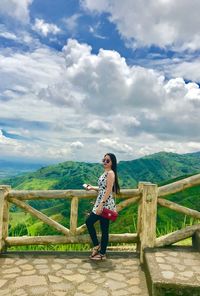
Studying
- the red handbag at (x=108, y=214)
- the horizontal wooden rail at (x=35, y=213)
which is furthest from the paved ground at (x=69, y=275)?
the red handbag at (x=108, y=214)

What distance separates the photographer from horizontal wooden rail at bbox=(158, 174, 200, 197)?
24.5 feet

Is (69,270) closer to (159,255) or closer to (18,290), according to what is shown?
(18,290)

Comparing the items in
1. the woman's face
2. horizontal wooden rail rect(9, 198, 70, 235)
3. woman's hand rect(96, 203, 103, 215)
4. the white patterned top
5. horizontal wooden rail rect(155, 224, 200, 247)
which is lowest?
horizontal wooden rail rect(155, 224, 200, 247)

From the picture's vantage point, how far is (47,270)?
262 inches

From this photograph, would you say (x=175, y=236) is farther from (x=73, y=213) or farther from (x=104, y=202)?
(x=73, y=213)

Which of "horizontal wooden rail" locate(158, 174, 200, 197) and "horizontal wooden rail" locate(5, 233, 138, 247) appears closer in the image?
"horizontal wooden rail" locate(158, 174, 200, 197)

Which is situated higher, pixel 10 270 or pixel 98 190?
pixel 98 190

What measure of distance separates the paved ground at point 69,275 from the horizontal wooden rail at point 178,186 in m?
1.58

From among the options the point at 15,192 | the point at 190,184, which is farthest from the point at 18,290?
the point at 190,184

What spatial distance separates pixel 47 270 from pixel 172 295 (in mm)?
2499

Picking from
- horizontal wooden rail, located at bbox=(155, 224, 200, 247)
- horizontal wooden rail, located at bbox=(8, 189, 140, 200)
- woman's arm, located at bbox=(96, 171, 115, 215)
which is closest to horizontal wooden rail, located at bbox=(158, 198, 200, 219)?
horizontal wooden rail, located at bbox=(155, 224, 200, 247)

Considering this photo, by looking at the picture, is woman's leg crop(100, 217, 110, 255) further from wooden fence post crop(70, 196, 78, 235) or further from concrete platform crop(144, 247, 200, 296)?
concrete platform crop(144, 247, 200, 296)

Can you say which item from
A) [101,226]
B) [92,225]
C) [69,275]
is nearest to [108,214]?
[101,226]

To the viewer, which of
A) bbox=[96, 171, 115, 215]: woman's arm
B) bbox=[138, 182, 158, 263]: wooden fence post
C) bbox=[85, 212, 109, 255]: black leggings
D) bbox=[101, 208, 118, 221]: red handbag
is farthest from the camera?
bbox=[138, 182, 158, 263]: wooden fence post
